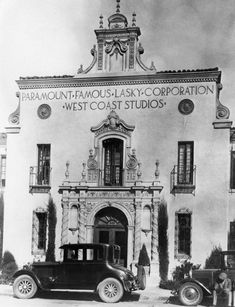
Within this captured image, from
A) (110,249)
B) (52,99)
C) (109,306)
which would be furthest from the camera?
(52,99)

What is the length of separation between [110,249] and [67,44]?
229 inches

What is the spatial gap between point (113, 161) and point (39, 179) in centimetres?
260

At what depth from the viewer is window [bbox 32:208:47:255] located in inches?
711

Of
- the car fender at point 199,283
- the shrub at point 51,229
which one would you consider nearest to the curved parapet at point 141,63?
the shrub at point 51,229

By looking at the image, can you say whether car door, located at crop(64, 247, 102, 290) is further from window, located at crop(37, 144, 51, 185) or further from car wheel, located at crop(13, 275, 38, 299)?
window, located at crop(37, 144, 51, 185)

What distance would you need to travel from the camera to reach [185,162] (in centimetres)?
1792

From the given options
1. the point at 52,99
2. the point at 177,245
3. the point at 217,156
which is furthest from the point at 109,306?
the point at 52,99

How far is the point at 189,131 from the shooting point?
1783 centimetres

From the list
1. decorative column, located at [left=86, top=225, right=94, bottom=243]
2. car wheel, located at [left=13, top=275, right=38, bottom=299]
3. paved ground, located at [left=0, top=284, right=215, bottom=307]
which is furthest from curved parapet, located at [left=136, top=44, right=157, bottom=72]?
car wheel, located at [left=13, top=275, right=38, bottom=299]

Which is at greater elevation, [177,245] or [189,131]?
[189,131]

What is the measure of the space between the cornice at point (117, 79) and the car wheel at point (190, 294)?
278 inches

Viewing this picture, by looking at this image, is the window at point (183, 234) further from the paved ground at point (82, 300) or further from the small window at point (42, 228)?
the small window at point (42, 228)

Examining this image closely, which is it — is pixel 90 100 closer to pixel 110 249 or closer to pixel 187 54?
pixel 187 54

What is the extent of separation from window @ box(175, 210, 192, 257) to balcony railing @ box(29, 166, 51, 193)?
4.55m
